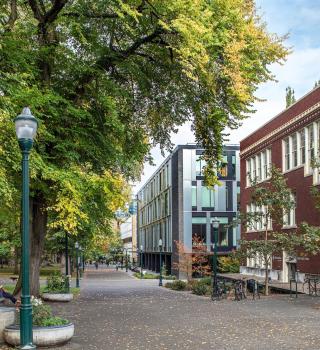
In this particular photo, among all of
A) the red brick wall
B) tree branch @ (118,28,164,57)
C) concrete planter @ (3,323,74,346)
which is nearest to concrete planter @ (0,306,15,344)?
concrete planter @ (3,323,74,346)

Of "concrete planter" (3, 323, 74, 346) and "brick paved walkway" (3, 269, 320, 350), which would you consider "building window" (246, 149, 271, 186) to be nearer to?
"brick paved walkway" (3, 269, 320, 350)

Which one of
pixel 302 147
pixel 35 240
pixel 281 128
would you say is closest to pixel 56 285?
pixel 35 240

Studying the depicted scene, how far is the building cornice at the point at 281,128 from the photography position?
3478 cm

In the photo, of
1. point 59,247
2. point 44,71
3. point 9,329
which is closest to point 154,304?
point 44,71

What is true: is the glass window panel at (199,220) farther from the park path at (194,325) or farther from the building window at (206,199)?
the park path at (194,325)

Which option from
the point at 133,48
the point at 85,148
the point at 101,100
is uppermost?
the point at 133,48

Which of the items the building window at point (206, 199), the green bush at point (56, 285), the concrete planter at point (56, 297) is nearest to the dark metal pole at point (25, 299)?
the concrete planter at point (56, 297)

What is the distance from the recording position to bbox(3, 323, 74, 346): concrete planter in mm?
12578

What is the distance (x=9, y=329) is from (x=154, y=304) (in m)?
12.0

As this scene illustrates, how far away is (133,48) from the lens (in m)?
22.1

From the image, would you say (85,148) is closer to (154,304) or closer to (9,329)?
(154,304)

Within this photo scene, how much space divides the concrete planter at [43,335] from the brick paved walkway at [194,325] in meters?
0.26

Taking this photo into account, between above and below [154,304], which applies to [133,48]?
above

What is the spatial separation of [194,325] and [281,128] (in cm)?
2572
